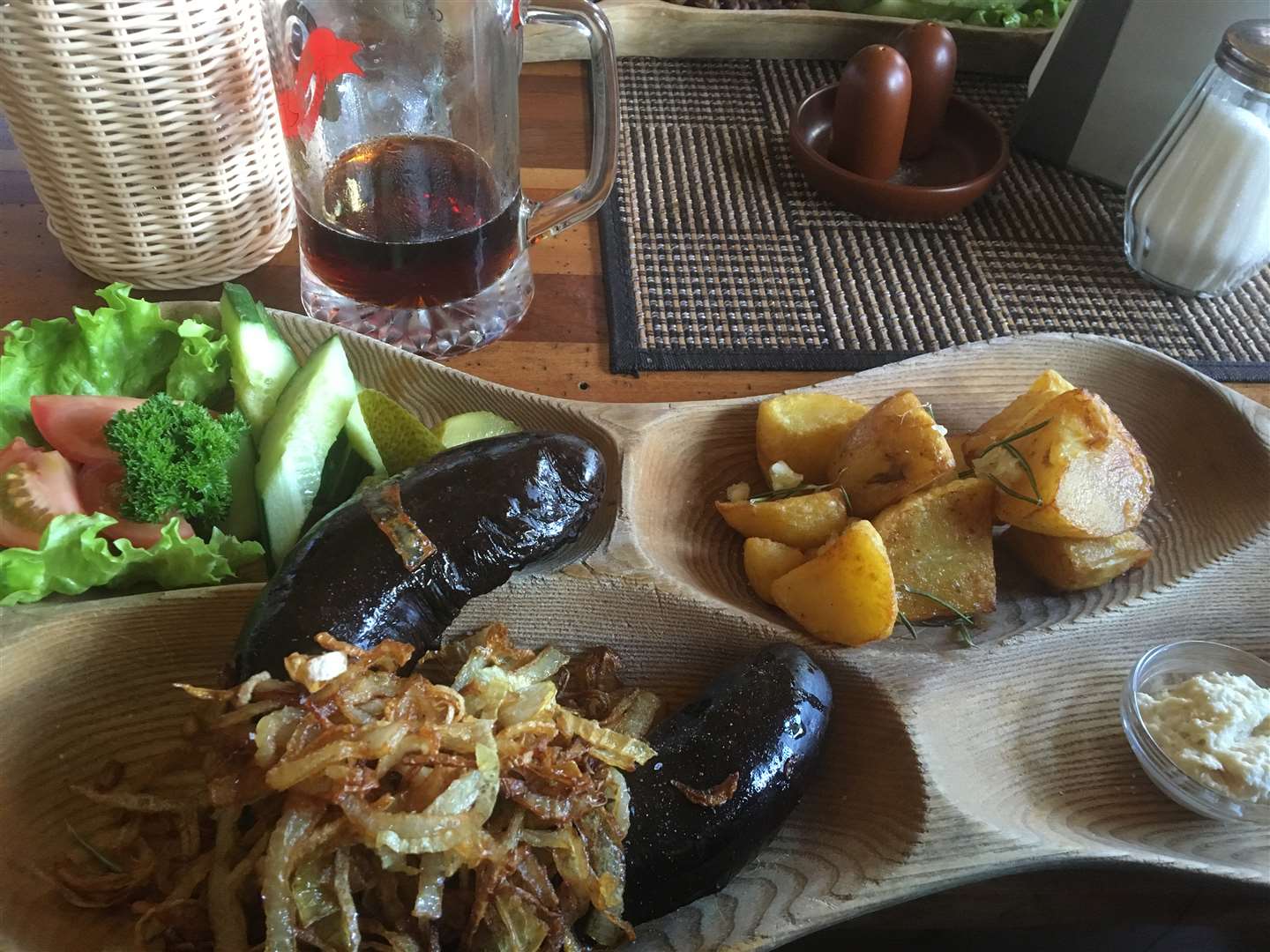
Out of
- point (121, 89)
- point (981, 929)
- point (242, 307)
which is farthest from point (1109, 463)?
point (121, 89)

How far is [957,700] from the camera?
3.70 ft

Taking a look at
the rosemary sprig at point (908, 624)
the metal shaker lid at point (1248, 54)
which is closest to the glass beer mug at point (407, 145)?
the rosemary sprig at point (908, 624)

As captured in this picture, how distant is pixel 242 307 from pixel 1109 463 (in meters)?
1.15

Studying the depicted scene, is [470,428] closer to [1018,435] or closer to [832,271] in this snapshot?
[1018,435]

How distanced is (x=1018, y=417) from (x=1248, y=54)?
85 centimetres

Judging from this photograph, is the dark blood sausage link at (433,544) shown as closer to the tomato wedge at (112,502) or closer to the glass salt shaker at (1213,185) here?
the tomato wedge at (112,502)

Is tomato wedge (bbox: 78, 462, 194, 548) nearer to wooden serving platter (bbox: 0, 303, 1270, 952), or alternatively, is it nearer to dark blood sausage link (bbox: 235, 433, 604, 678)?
wooden serving platter (bbox: 0, 303, 1270, 952)

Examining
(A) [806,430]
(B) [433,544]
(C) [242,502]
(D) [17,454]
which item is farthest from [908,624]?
(D) [17,454]

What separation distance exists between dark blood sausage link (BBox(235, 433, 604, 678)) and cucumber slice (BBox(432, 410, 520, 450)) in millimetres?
120

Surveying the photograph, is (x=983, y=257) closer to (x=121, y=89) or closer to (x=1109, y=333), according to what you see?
(x=1109, y=333)

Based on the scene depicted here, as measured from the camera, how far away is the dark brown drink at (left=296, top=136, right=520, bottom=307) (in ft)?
4.63

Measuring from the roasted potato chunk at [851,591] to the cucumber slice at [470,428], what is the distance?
44 cm

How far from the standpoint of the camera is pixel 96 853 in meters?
0.93

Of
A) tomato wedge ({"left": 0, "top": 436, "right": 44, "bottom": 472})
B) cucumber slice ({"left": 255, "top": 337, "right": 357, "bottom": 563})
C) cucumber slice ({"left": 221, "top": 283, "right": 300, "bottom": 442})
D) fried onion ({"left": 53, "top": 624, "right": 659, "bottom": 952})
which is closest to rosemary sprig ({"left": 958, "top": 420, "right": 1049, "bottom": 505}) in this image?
fried onion ({"left": 53, "top": 624, "right": 659, "bottom": 952})
